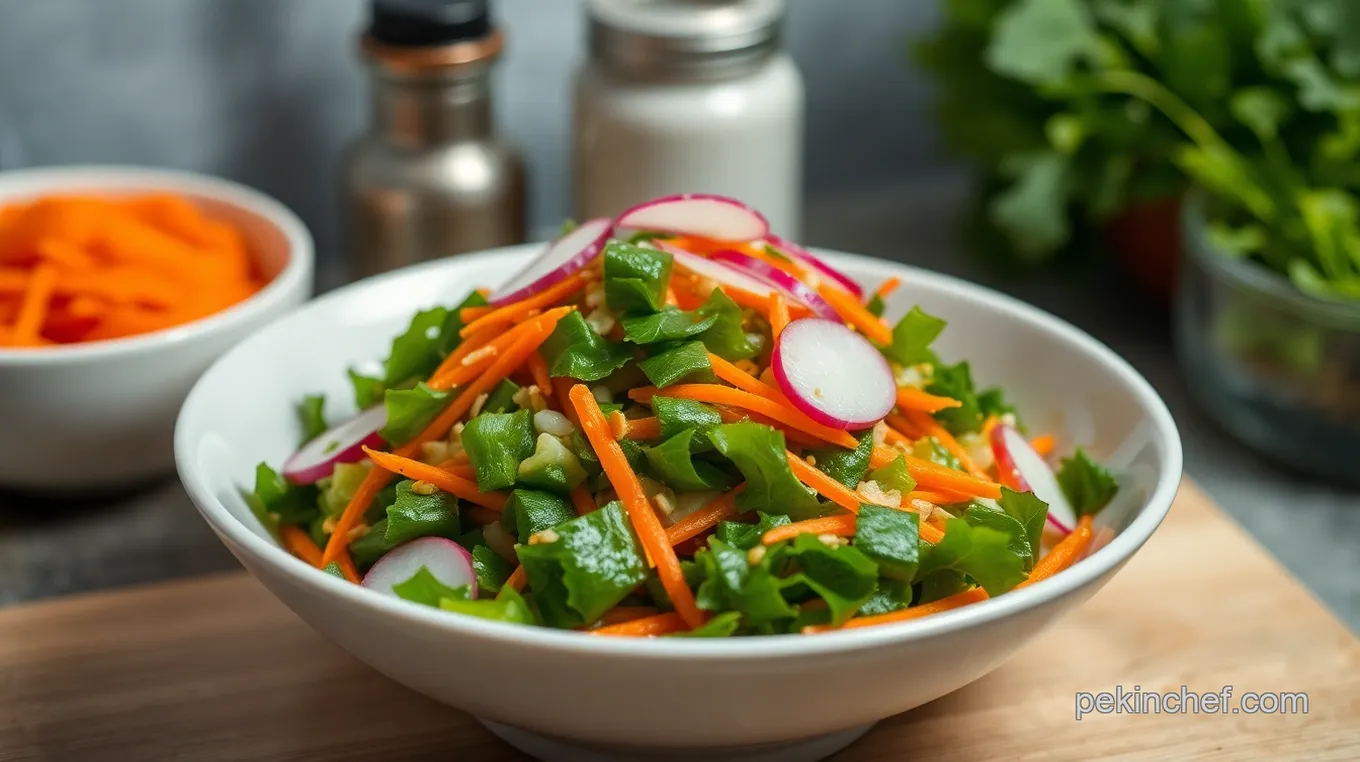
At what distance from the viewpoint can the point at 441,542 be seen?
4.13 feet

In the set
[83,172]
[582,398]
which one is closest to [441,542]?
[582,398]

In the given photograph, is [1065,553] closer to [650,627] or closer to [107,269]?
[650,627]

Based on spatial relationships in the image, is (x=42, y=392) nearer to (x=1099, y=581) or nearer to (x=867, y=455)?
(x=867, y=455)

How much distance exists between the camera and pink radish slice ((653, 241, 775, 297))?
4.59 feet

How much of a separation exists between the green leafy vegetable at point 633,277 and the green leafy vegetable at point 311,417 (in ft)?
1.44

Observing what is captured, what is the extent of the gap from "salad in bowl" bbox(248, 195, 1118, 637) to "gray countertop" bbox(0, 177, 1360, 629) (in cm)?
49

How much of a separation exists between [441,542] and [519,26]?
5.20 ft

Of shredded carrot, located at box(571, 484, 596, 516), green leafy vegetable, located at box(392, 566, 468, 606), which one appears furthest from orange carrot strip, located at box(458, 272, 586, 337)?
green leafy vegetable, located at box(392, 566, 468, 606)

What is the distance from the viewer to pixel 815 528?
1219mm

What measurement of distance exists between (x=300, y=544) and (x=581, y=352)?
0.37 meters

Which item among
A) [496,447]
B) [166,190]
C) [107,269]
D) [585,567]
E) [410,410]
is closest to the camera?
[585,567]

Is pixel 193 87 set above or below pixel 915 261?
above

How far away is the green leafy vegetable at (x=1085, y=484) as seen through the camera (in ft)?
4.90

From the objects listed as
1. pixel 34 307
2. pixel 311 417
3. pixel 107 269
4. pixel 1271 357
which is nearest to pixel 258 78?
pixel 107 269
